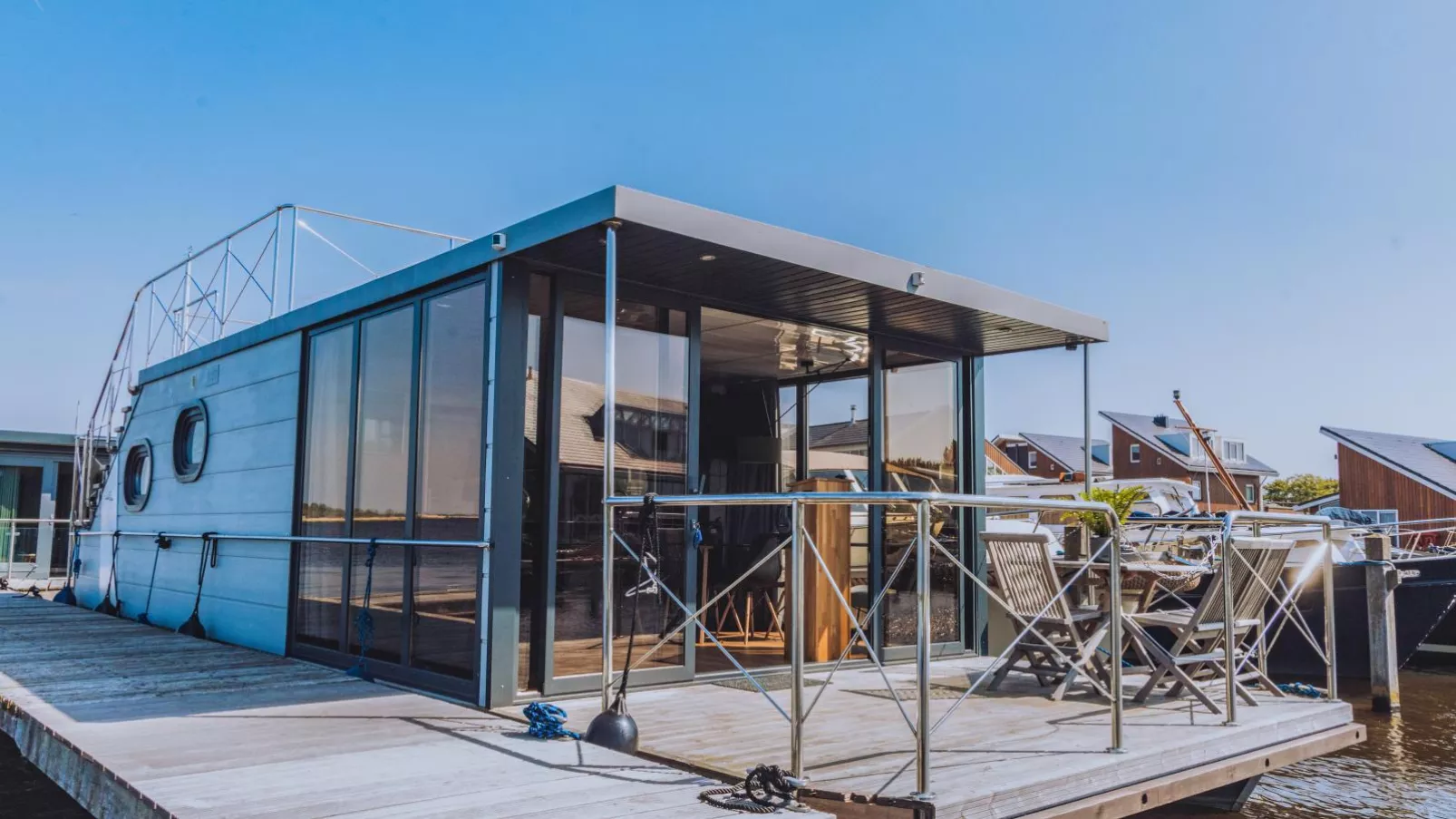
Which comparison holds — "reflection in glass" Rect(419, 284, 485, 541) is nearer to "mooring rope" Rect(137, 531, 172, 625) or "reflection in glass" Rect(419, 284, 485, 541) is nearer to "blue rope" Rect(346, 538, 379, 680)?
"blue rope" Rect(346, 538, 379, 680)

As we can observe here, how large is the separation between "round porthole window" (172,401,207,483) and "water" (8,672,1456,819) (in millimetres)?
2327

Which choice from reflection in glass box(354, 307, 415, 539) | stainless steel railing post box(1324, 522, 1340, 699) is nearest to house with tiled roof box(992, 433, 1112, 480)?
stainless steel railing post box(1324, 522, 1340, 699)

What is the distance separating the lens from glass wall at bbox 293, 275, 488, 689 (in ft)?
16.9

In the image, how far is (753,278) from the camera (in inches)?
209

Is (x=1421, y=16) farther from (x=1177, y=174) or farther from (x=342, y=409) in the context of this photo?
(x=342, y=409)

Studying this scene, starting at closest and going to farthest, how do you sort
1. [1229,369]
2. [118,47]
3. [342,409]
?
[342,409]
[118,47]
[1229,369]

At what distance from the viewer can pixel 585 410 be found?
534 centimetres

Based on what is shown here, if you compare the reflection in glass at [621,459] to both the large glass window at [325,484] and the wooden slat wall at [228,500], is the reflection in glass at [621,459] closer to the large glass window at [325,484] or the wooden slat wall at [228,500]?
the large glass window at [325,484]

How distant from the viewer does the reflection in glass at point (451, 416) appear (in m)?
5.11

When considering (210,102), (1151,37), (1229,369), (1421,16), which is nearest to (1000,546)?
(1151,37)

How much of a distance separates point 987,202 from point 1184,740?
798 centimetres

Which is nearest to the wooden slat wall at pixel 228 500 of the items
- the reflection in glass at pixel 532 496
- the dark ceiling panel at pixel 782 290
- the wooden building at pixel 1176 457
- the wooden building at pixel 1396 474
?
the reflection in glass at pixel 532 496

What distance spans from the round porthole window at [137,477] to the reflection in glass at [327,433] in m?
3.63

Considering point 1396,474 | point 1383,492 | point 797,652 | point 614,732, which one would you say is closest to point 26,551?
point 614,732
